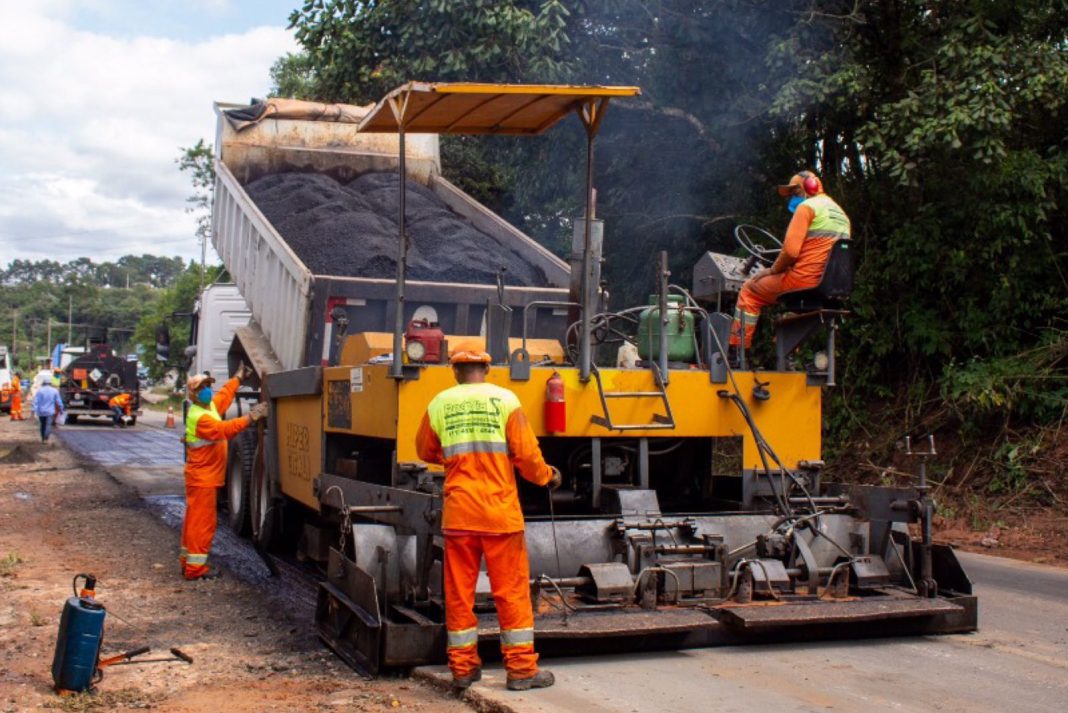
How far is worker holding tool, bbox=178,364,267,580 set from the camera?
27.5ft

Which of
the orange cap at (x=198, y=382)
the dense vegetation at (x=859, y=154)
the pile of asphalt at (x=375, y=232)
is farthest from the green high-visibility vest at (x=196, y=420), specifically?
the dense vegetation at (x=859, y=154)

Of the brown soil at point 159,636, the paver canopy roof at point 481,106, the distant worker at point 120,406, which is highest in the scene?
the paver canopy roof at point 481,106

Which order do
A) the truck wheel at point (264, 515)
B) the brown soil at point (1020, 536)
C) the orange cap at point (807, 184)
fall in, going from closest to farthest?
the orange cap at point (807, 184), the truck wheel at point (264, 515), the brown soil at point (1020, 536)

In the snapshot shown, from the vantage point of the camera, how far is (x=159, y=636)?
6.42m

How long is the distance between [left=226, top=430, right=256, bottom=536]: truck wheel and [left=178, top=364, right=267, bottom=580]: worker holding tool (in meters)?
0.98

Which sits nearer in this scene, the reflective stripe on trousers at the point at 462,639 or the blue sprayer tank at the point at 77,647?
the reflective stripe on trousers at the point at 462,639

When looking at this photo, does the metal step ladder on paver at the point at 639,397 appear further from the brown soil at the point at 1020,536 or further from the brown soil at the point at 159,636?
the brown soil at the point at 1020,536

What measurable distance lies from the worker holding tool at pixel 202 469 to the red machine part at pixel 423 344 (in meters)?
3.11

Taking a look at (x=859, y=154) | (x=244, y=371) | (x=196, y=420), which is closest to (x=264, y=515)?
(x=196, y=420)

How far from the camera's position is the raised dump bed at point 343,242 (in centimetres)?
831

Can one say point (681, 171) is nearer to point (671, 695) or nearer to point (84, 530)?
point (84, 530)

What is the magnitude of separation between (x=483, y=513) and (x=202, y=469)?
4.25 meters

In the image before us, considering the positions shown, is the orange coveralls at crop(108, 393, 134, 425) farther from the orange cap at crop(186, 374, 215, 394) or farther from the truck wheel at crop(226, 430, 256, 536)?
the orange cap at crop(186, 374, 215, 394)

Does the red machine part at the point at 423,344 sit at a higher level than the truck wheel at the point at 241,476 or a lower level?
higher
